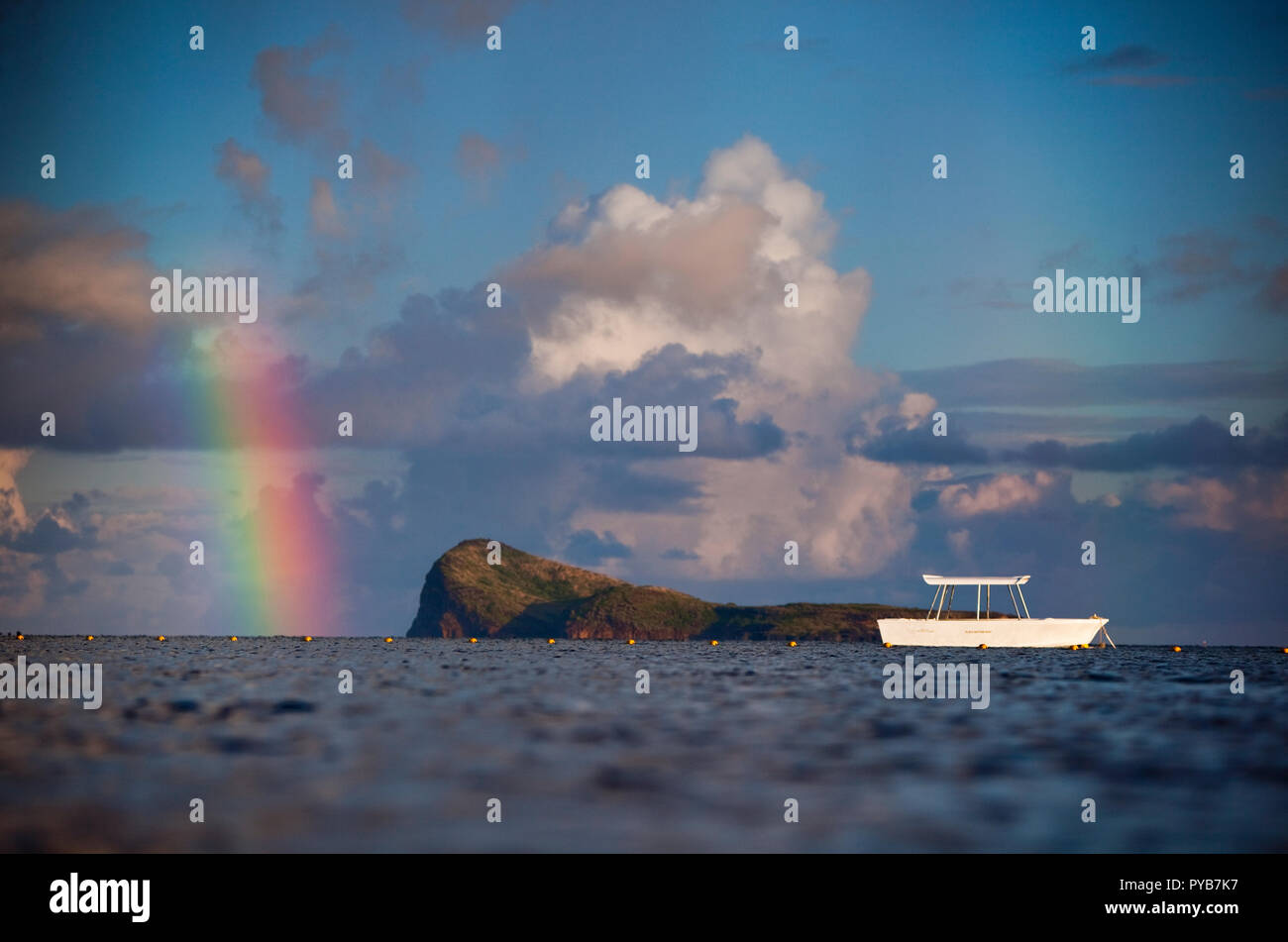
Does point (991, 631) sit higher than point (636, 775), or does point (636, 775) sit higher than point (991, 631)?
point (636, 775)

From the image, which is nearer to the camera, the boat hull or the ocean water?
the ocean water

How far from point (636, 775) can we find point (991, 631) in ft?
518

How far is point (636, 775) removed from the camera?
27906 mm

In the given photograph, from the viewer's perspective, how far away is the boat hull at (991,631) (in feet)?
571

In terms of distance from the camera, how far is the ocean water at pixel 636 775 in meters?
20.9

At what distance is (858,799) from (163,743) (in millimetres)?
20696

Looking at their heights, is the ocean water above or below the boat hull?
above

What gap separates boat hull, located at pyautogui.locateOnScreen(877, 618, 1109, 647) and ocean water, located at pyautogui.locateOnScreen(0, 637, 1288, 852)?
405ft

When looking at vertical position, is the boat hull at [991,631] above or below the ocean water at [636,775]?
below

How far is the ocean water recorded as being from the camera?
20.9 meters

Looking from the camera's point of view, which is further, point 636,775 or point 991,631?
point 991,631

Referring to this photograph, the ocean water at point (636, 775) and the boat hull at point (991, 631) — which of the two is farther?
the boat hull at point (991, 631)

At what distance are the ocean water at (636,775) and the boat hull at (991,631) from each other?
12342cm
